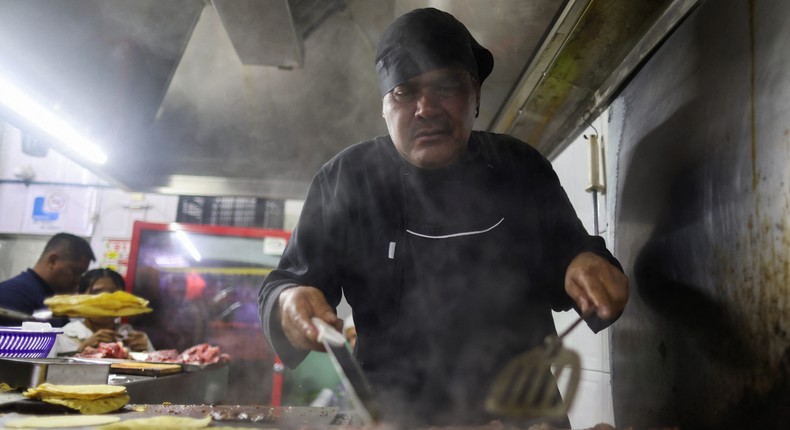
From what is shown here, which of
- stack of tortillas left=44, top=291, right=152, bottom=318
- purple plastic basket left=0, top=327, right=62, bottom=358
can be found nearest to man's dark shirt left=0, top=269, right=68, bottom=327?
stack of tortillas left=44, top=291, right=152, bottom=318

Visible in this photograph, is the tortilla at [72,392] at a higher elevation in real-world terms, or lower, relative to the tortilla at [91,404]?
higher

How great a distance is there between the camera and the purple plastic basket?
2.04m

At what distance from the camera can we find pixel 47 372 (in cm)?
174

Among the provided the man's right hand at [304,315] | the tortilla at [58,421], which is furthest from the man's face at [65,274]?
the man's right hand at [304,315]

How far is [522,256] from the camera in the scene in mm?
1740

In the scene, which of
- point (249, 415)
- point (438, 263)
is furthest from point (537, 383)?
point (249, 415)

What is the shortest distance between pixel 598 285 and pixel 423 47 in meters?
0.87

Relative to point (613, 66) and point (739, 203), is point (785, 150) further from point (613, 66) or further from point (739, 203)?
point (613, 66)

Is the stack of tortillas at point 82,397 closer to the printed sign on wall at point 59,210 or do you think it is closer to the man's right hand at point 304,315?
the man's right hand at point 304,315

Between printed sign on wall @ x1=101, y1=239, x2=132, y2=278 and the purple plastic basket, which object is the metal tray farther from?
printed sign on wall @ x1=101, y1=239, x2=132, y2=278

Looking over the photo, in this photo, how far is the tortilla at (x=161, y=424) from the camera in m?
1.23

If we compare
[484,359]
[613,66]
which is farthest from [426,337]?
[613,66]

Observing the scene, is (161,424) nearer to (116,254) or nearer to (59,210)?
(116,254)

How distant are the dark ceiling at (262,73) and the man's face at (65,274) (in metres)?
1.22
